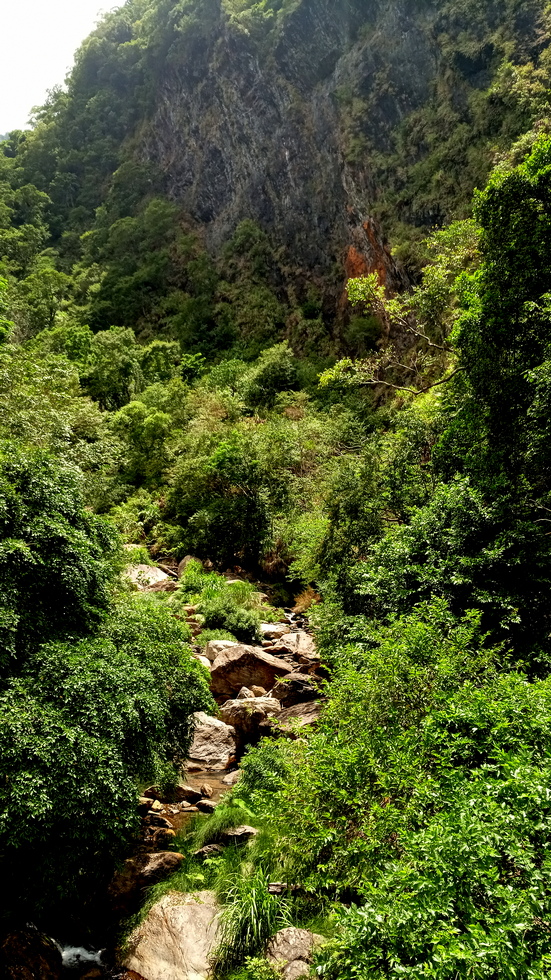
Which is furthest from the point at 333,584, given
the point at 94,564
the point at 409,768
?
Answer: the point at 409,768

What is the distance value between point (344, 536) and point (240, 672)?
444cm

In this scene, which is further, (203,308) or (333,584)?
(203,308)

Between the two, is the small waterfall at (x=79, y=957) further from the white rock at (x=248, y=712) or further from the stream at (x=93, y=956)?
the white rock at (x=248, y=712)

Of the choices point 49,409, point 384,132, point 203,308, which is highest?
point 384,132

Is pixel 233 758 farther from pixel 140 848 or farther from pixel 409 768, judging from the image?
pixel 409 768

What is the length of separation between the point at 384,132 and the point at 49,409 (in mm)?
30992

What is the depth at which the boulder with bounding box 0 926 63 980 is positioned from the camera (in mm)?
6520

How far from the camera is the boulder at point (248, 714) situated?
12.0m

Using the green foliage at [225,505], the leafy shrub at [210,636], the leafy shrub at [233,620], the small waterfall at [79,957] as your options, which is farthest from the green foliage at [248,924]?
the green foliage at [225,505]

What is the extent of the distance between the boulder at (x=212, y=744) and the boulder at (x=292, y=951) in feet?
19.0

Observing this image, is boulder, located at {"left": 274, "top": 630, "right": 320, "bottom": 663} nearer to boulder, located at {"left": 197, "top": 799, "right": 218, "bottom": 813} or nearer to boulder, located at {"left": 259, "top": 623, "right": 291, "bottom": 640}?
boulder, located at {"left": 259, "top": 623, "right": 291, "bottom": 640}

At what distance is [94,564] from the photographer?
859 cm

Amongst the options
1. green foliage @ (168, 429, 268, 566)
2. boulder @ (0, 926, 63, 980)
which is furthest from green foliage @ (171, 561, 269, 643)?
boulder @ (0, 926, 63, 980)

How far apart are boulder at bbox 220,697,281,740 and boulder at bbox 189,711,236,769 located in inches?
8.6
